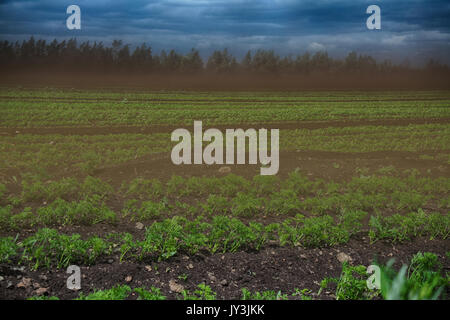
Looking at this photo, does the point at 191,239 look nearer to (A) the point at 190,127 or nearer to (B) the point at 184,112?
(A) the point at 190,127

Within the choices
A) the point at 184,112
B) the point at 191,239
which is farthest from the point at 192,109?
the point at 191,239

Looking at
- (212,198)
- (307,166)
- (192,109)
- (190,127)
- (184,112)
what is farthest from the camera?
(192,109)

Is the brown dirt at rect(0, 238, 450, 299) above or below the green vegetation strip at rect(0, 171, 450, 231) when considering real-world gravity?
below

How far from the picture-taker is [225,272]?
4516 millimetres

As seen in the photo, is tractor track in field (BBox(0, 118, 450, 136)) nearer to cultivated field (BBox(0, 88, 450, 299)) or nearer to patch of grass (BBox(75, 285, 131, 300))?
cultivated field (BBox(0, 88, 450, 299))

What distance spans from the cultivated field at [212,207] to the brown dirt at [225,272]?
0.8 inches

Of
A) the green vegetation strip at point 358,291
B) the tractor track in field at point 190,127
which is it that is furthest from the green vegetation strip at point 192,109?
the green vegetation strip at point 358,291

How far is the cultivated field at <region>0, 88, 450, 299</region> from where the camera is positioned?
4.27 metres

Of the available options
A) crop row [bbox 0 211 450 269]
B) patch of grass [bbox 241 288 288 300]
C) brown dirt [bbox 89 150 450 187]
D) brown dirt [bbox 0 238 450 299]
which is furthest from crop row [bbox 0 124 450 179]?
patch of grass [bbox 241 288 288 300]

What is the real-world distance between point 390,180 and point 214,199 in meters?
4.13

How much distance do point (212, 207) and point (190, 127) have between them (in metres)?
6.52

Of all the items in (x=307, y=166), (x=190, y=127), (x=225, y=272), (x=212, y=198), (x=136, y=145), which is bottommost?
(x=225, y=272)

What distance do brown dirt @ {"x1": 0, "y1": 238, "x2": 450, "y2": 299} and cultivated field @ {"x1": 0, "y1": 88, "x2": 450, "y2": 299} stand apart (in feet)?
0.07

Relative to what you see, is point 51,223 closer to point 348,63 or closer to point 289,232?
point 289,232
